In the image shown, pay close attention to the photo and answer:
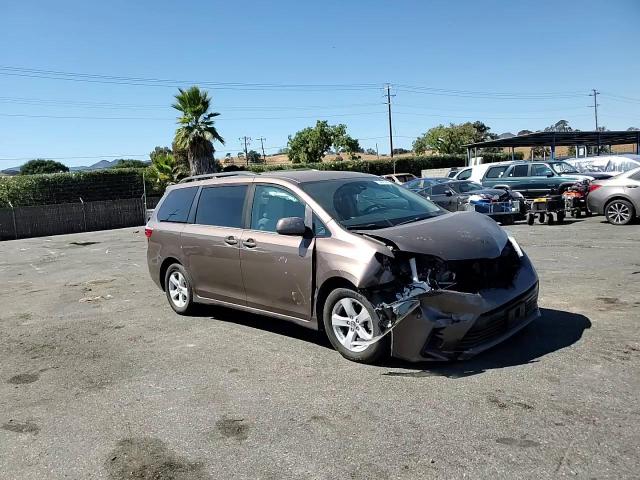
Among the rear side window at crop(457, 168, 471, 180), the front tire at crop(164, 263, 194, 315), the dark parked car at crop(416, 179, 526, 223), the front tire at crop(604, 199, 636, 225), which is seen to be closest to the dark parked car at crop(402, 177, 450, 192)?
the dark parked car at crop(416, 179, 526, 223)

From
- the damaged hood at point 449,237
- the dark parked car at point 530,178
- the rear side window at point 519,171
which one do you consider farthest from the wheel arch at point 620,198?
the damaged hood at point 449,237

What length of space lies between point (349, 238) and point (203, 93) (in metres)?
31.9

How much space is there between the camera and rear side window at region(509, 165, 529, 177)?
1886cm

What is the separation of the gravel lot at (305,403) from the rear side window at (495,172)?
1284cm

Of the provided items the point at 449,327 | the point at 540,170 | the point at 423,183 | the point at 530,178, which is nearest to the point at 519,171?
the point at 530,178

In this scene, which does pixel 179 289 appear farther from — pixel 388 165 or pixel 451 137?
pixel 451 137

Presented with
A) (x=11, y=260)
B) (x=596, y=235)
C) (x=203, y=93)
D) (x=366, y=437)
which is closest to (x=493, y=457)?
(x=366, y=437)

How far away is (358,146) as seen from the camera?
7975 centimetres

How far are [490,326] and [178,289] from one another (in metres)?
4.12

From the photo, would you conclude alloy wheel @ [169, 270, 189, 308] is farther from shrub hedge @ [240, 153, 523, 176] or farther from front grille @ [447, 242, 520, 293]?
shrub hedge @ [240, 153, 523, 176]

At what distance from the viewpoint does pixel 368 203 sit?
5.75 meters

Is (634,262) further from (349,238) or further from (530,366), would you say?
(349,238)

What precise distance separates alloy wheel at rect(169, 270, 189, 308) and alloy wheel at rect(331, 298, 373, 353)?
105 inches

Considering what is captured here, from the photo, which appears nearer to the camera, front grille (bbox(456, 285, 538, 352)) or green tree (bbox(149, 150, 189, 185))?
front grille (bbox(456, 285, 538, 352))
